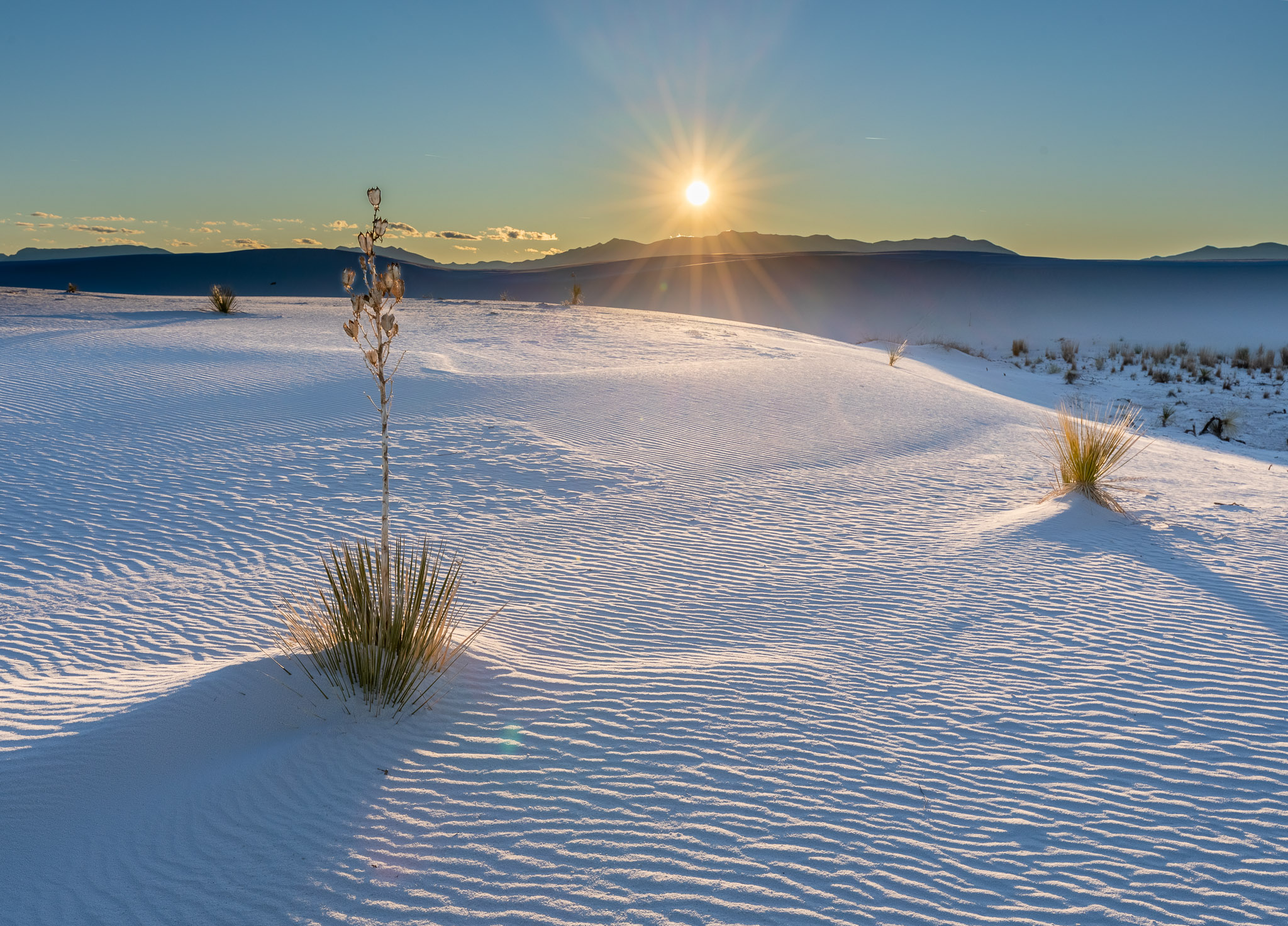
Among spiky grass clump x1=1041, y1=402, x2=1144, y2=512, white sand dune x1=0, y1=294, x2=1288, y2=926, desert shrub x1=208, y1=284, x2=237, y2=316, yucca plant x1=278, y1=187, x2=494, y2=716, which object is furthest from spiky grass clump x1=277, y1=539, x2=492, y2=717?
desert shrub x1=208, y1=284, x2=237, y2=316

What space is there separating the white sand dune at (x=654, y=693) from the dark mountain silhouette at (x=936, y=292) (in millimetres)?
33487

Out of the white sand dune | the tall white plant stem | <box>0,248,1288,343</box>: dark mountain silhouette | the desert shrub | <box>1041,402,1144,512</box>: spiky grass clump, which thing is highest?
<box>0,248,1288,343</box>: dark mountain silhouette

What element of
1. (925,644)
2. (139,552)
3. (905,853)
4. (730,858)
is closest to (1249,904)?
(905,853)

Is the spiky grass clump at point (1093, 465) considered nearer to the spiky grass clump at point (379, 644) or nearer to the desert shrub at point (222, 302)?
the spiky grass clump at point (379, 644)

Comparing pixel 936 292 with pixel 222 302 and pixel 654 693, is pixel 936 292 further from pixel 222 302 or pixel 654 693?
pixel 654 693

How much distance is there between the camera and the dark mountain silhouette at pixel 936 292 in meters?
45.8

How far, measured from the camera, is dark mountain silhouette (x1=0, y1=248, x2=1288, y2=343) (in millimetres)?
45812

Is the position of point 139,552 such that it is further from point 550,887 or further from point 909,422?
point 909,422

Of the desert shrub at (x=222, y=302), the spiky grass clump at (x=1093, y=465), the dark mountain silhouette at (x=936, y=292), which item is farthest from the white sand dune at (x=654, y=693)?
the dark mountain silhouette at (x=936, y=292)

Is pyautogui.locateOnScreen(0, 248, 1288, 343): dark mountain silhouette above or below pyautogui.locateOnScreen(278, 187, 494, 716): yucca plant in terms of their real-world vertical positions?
above

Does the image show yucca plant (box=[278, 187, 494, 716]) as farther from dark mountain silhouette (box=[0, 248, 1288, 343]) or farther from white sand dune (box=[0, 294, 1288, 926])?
dark mountain silhouette (box=[0, 248, 1288, 343])

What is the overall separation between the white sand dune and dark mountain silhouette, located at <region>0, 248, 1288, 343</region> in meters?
33.5

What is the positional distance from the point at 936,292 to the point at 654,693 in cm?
5393

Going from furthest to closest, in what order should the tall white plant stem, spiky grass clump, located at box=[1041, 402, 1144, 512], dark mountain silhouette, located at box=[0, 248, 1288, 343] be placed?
1. dark mountain silhouette, located at box=[0, 248, 1288, 343]
2. spiky grass clump, located at box=[1041, 402, 1144, 512]
3. the tall white plant stem
